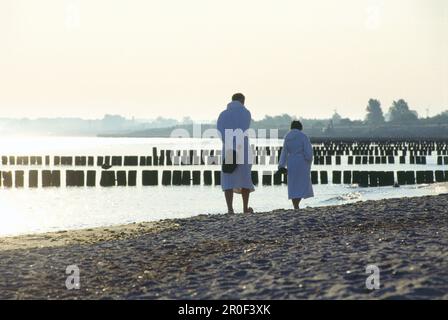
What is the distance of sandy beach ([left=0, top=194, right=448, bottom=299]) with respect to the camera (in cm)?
612

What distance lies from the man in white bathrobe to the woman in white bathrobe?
0.91 metres

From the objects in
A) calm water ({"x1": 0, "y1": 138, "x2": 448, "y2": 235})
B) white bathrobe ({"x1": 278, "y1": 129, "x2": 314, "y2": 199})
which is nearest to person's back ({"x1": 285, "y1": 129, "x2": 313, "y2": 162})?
white bathrobe ({"x1": 278, "y1": 129, "x2": 314, "y2": 199})

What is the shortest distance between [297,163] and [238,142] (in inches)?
52.1

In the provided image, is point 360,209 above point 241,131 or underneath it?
underneath

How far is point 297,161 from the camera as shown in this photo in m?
13.3

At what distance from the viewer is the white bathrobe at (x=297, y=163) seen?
43.3ft

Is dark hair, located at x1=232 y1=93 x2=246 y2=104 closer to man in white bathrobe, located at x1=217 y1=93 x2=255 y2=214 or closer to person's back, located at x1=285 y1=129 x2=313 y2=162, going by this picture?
man in white bathrobe, located at x1=217 y1=93 x2=255 y2=214

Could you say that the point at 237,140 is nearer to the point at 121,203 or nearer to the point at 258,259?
the point at 258,259

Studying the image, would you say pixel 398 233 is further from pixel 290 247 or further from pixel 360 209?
pixel 360 209
